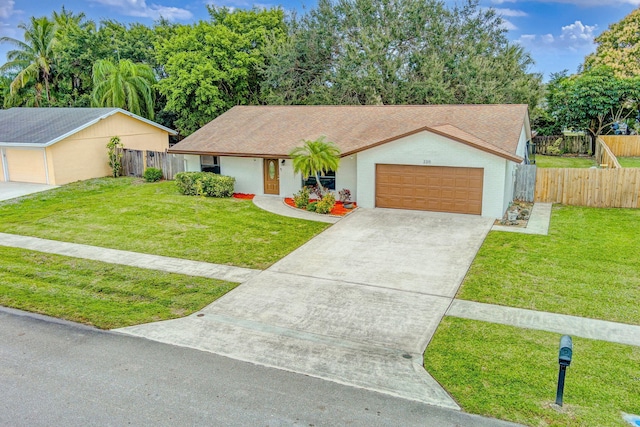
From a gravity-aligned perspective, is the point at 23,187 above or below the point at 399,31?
below

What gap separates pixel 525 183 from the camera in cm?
2008

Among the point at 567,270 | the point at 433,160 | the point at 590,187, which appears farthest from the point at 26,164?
the point at 590,187

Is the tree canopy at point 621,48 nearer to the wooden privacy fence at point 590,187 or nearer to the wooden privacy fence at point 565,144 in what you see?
the wooden privacy fence at point 565,144

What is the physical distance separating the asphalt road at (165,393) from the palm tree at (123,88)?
2748 cm

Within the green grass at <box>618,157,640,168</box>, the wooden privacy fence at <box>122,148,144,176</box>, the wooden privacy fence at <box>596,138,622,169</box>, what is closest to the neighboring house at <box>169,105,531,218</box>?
the wooden privacy fence at <box>122,148,144,176</box>

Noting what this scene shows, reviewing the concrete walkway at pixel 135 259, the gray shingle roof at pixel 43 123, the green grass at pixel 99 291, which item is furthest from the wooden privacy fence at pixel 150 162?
the green grass at pixel 99 291

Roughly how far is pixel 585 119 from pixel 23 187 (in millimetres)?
34617

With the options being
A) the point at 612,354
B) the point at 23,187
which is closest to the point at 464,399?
the point at 612,354

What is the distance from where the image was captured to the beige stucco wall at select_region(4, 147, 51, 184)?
24.2 meters

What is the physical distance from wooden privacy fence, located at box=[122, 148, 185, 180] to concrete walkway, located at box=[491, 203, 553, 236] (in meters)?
16.2

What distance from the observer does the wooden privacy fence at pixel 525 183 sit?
19.9 metres

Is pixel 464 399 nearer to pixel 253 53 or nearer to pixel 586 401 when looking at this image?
pixel 586 401

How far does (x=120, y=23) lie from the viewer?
40781 millimetres

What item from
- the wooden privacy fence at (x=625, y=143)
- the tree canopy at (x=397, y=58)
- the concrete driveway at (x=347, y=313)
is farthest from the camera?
the wooden privacy fence at (x=625, y=143)
